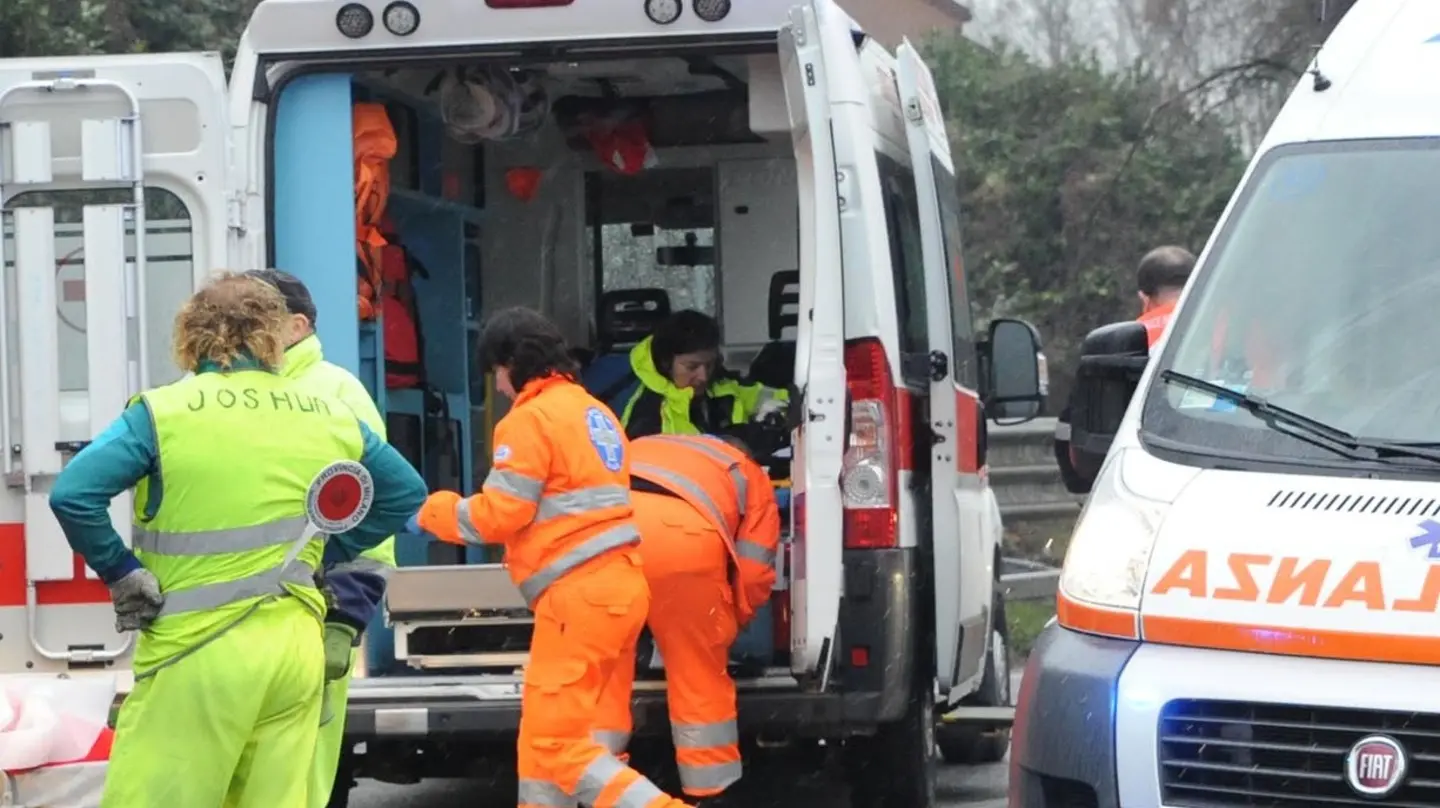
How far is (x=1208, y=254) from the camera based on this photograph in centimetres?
518

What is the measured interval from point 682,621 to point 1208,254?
198 centimetres

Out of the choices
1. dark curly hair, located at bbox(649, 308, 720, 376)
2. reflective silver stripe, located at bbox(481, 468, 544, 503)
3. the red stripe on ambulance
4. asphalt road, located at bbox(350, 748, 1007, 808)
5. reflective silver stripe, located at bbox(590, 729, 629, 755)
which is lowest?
asphalt road, located at bbox(350, 748, 1007, 808)

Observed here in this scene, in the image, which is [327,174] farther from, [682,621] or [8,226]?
[682,621]

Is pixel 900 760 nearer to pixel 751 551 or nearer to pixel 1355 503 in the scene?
pixel 751 551

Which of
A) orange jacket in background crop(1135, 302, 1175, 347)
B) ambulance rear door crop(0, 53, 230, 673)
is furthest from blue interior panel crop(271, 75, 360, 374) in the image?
orange jacket in background crop(1135, 302, 1175, 347)

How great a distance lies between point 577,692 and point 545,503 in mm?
525

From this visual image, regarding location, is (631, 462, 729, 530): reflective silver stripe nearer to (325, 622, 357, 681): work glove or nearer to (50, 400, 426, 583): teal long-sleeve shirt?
(325, 622, 357, 681): work glove

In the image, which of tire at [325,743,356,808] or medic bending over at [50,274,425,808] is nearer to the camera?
medic bending over at [50,274,425,808]

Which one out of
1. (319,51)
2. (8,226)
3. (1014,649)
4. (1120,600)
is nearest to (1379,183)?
(1120,600)

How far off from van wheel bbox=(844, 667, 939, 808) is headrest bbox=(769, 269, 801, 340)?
2899mm

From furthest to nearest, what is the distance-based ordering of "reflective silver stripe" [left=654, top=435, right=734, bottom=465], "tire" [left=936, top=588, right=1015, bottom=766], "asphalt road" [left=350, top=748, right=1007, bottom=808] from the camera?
"tire" [left=936, top=588, right=1015, bottom=766] → "asphalt road" [left=350, top=748, right=1007, bottom=808] → "reflective silver stripe" [left=654, top=435, right=734, bottom=465]

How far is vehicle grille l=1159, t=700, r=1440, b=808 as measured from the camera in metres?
4.04

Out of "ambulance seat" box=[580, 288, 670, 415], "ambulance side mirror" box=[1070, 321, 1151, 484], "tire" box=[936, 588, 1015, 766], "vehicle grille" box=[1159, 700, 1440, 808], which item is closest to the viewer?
"vehicle grille" box=[1159, 700, 1440, 808]

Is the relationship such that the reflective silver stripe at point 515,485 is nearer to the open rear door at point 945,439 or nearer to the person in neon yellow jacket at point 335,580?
the person in neon yellow jacket at point 335,580
